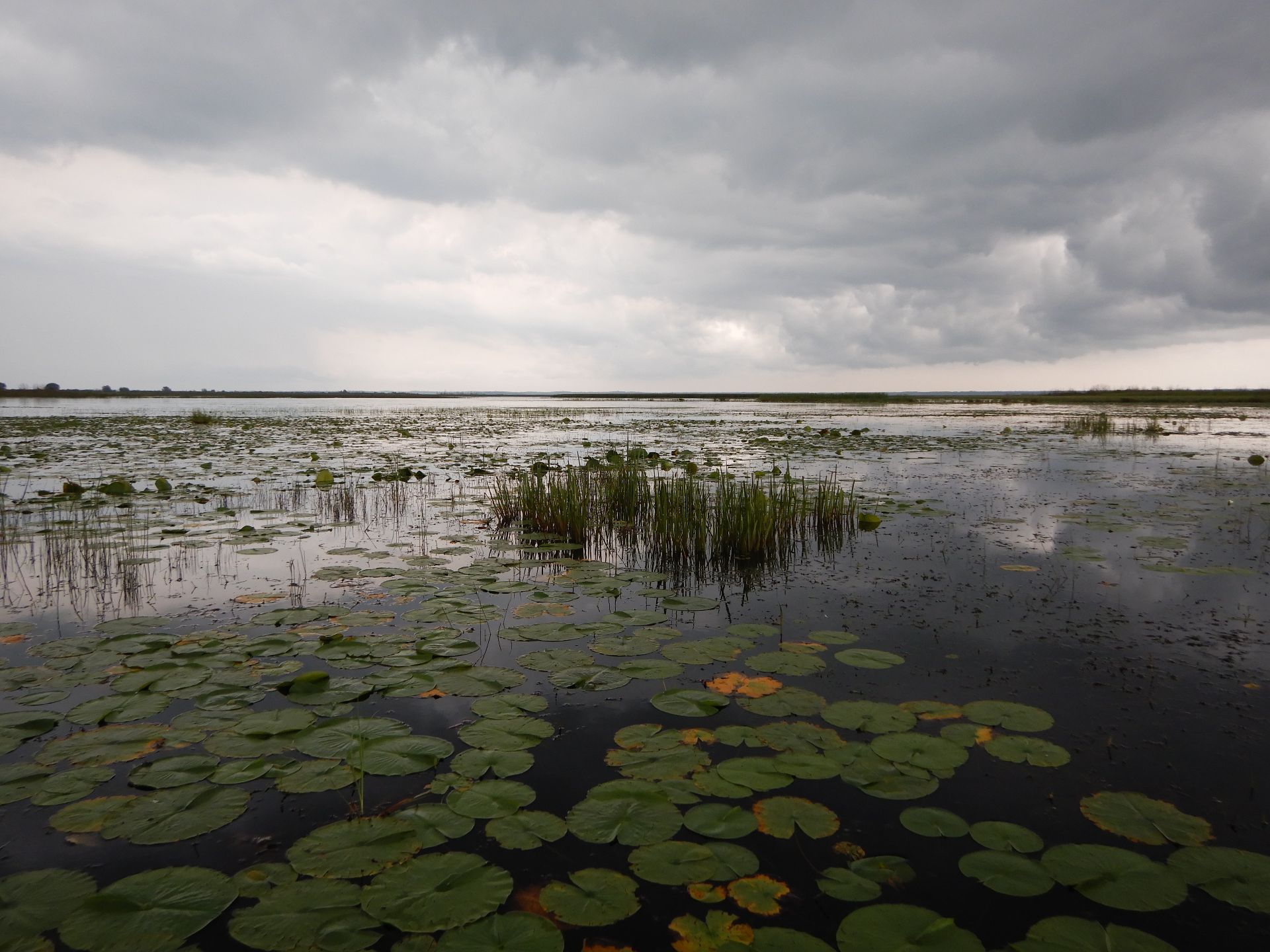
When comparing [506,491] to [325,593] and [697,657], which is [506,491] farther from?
[697,657]

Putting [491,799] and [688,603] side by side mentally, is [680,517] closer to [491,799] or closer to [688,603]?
[688,603]

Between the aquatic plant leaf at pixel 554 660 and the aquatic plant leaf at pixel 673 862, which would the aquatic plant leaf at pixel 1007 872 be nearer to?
the aquatic plant leaf at pixel 673 862

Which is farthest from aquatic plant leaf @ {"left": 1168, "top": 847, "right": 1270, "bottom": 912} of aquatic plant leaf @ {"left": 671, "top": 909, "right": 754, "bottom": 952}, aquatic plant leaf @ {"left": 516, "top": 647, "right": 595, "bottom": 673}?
aquatic plant leaf @ {"left": 516, "top": 647, "right": 595, "bottom": 673}

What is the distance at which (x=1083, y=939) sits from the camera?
86.7 inches

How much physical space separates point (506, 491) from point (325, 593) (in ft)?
12.9

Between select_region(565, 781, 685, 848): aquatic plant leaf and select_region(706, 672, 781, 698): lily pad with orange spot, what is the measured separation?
45.6 inches

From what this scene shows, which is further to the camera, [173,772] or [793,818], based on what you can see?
[173,772]

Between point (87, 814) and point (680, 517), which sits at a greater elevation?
point (680, 517)

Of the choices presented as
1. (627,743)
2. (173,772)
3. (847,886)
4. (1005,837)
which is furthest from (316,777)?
(1005,837)

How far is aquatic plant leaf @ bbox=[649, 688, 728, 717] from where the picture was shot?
380cm

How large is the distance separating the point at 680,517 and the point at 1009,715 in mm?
4573

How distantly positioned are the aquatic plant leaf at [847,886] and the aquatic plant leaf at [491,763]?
1.48 metres

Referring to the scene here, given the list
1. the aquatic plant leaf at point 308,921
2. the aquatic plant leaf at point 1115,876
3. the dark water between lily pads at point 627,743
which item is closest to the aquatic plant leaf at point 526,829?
the dark water between lily pads at point 627,743

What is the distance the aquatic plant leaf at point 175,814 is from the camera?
270 centimetres
